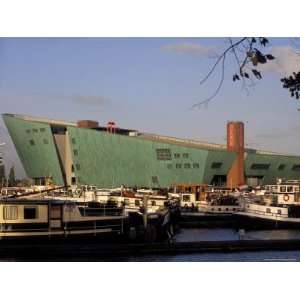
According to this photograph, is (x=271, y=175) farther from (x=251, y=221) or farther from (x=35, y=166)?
(x=35, y=166)

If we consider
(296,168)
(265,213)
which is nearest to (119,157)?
(296,168)

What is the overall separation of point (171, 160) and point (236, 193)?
3.87ft

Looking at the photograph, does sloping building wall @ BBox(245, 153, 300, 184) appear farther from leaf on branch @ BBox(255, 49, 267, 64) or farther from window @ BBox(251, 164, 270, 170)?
leaf on branch @ BBox(255, 49, 267, 64)

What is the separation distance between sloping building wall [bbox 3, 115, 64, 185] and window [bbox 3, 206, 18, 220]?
509 millimetres

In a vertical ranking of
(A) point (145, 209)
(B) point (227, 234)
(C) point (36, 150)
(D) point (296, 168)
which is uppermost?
(C) point (36, 150)

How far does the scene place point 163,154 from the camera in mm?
8719

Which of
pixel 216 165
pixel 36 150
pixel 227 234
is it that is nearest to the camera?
pixel 216 165

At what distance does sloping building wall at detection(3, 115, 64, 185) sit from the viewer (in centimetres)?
828

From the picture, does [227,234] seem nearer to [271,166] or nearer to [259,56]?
[271,166]

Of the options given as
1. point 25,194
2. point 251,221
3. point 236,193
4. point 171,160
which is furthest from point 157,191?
point 251,221

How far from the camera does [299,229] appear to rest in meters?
10.7

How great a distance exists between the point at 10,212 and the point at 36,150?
132cm

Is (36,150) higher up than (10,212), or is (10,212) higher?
(36,150)

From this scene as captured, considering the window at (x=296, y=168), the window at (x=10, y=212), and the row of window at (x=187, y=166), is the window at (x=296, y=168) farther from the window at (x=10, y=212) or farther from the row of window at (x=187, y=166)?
the window at (x=10, y=212)
